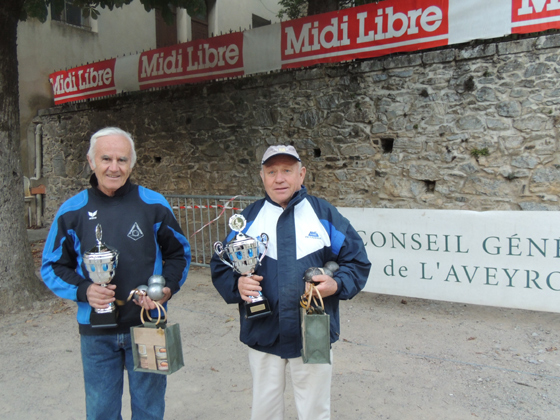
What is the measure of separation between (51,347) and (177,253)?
95.0 inches

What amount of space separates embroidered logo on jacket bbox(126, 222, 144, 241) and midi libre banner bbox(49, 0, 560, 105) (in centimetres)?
503

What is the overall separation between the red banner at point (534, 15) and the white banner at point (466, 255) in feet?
8.25

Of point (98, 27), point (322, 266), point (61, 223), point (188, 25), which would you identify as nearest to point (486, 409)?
point (322, 266)

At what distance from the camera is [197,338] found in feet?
13.2

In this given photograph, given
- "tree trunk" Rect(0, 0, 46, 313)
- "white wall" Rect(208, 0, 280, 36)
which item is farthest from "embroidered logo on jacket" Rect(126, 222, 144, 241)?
"white wall" Rect(208, 0, 280, 36)

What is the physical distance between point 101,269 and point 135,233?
233 mm

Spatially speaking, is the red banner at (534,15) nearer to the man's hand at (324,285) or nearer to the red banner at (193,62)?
the red banner at (193,62)

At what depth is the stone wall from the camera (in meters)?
5.41

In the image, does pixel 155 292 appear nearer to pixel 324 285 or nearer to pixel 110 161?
pixel 110 161

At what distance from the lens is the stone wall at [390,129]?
5.41m

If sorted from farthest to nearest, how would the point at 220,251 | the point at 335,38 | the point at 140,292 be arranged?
the point at 335,38, the point at 220,251, the point at 140,292

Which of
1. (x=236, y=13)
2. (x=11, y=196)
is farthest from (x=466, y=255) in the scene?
(x=236, y=13)

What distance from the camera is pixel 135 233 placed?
2025 millimetres

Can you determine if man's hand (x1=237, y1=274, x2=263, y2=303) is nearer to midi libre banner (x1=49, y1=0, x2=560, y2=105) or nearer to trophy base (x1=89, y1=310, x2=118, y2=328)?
trophy base (x1=89, y1=310, x2=118, y2=328)
